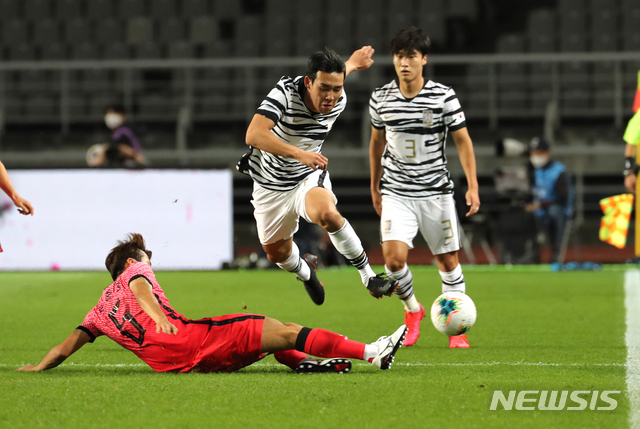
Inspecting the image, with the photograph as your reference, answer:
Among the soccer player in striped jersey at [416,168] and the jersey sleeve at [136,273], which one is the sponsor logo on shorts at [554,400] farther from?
the soccer player in striped jersey at [416,168]

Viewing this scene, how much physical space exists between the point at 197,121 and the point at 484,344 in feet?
45.8

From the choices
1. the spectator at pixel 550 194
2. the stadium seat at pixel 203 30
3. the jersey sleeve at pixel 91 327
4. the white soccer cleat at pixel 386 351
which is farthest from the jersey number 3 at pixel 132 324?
the stadium seat at pixel 203 30

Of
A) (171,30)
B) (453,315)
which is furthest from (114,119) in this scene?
(453,315)

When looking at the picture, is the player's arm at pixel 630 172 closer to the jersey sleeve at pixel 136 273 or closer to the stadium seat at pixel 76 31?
the jersey sleeve at pixel 136 273

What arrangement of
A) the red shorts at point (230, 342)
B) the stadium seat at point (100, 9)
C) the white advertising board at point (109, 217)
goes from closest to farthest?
the red shorts at point (230, 342) → the white advertising board at point (109, 217) → the stadium seat at point (100, 9)

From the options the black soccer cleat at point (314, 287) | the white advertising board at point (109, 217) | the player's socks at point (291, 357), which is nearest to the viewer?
the player's socks at point (291, 357)

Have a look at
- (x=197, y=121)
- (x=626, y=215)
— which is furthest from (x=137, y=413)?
(x=197, y=121)

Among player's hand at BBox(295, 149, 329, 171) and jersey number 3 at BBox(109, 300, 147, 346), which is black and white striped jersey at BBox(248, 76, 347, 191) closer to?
player's hand at BBox(295, 149, 329, 171)

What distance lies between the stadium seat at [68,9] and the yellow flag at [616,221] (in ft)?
46.4

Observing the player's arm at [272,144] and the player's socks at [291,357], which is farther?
the player's arm at [272,144]

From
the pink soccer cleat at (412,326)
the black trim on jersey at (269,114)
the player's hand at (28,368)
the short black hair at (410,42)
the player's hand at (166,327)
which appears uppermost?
the short black hair at (410,42)

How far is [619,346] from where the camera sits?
572 centimetres

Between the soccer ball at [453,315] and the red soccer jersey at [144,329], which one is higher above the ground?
the red soccer jersey at [144,329]

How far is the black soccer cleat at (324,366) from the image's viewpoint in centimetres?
466
